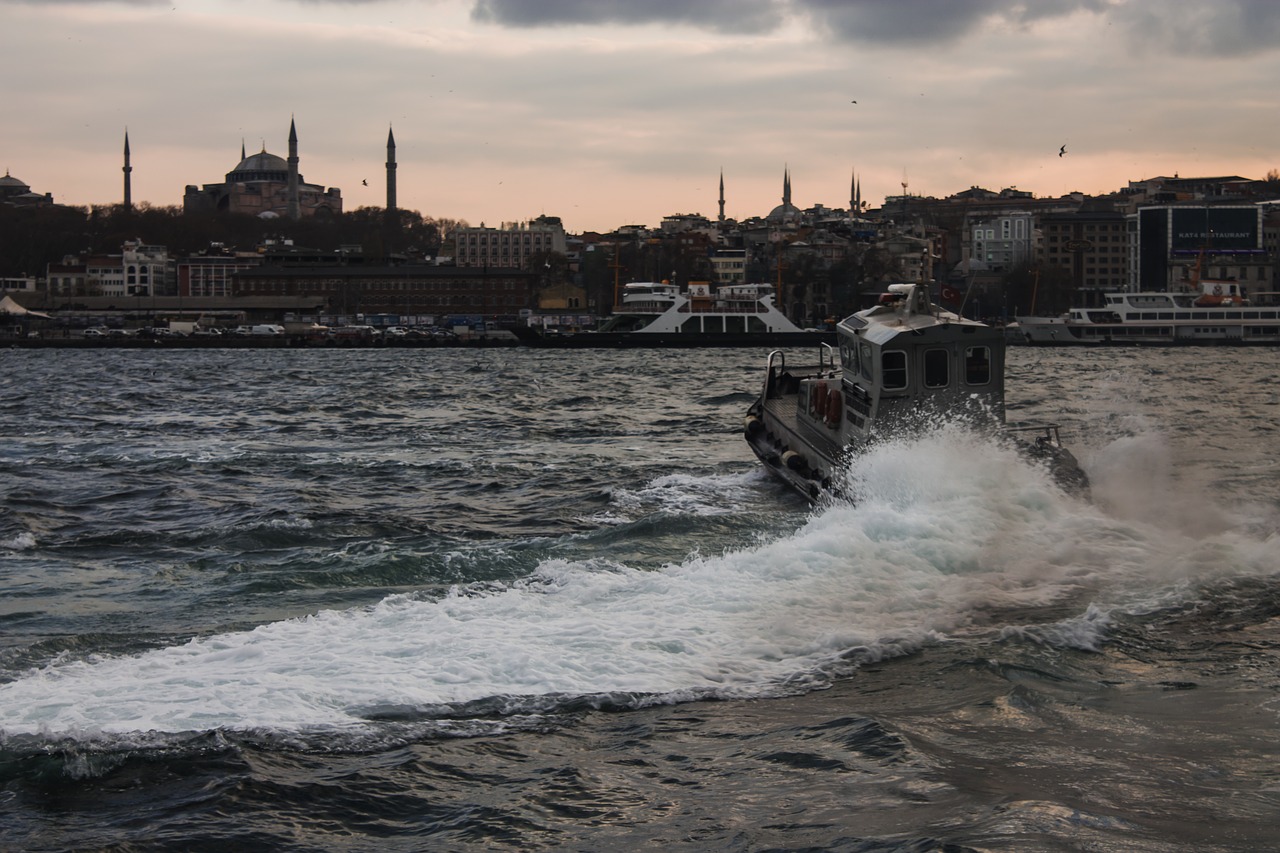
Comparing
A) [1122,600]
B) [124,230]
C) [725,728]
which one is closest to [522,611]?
[725,728]

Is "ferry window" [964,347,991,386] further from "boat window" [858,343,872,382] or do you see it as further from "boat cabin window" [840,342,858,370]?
"boat cabin window" [840,342,858,370]

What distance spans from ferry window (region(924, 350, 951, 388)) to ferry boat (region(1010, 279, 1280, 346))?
2914 inches

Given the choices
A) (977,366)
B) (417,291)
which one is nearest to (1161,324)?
(417,291)

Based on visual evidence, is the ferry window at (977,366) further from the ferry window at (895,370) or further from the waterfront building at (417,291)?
the waterfront building at (417,291)

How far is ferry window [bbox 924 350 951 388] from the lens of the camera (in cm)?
1527

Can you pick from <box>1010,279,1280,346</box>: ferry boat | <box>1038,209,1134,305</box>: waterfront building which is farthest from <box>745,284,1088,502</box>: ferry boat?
<box>1038,209,1134,305</box>: waterfront building

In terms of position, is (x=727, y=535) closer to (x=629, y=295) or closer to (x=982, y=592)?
(x=982, y=592)

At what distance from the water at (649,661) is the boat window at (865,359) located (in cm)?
157

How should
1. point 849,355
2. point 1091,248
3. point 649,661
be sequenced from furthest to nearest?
point 1091,248 < point 849,355 < point 649,661

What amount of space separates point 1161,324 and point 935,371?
75.9 meters

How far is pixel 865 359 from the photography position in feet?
52.3

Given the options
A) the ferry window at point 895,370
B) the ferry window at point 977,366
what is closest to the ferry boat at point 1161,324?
the ferry window at point 977,366

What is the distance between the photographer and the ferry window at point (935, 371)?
15.3m

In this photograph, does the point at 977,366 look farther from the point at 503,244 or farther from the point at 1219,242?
the point at 503,244
